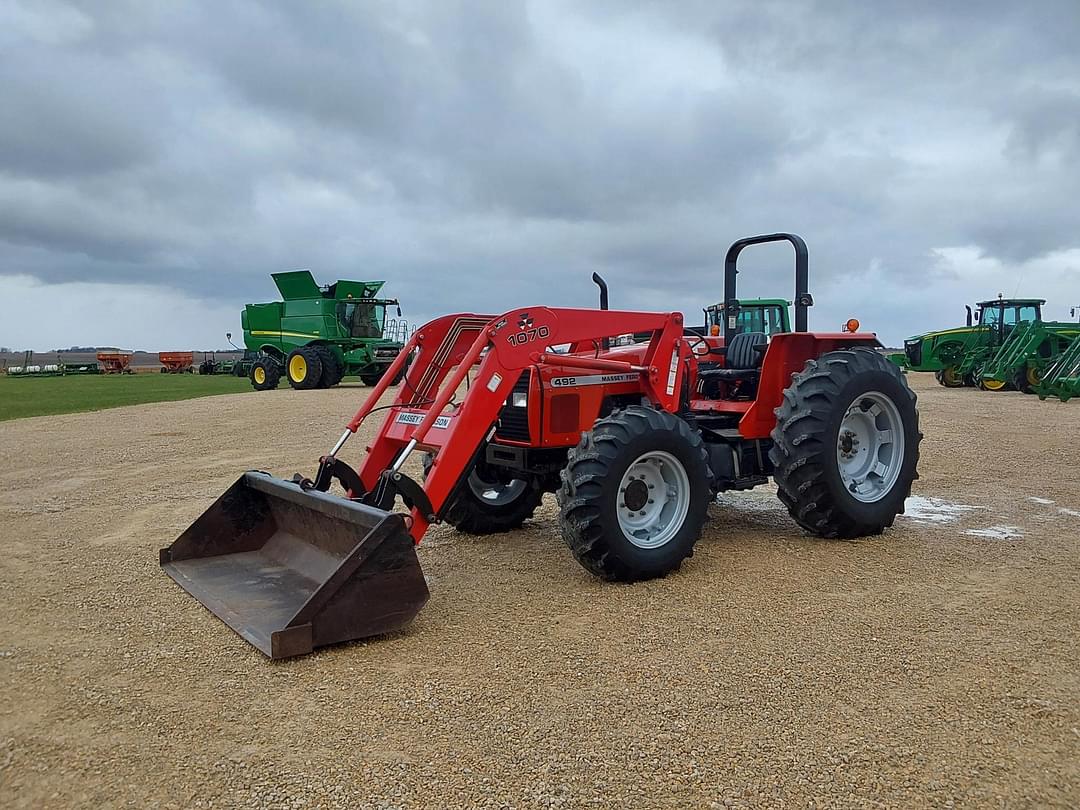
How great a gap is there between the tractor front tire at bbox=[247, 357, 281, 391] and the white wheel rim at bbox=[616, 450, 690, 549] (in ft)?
73.6

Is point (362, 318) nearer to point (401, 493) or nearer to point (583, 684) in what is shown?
point (401, 493)

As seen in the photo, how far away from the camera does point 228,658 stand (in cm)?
384

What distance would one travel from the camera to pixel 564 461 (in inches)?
229

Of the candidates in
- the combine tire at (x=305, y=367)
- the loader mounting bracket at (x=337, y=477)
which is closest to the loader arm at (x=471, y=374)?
the loader mounting bracket at (x=337, y=477)

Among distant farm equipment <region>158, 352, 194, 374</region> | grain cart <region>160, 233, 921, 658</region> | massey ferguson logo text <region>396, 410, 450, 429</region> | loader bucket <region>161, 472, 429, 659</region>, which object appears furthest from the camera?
distant farm equipment <region>158, 352, 194, 374</region>

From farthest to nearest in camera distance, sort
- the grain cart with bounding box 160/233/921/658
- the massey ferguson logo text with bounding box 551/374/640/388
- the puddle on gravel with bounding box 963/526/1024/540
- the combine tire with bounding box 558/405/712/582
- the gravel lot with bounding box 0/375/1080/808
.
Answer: the puddle on gravel with bounding box 963/526/1024/540 < the massey ferguson logo text with bounding box 551/374/640/388 < the combine tire with bounding box 558/405/712/582 < the grain cart with bounding box 160/233/921/658 < the gravel lot with bounding box 0/375/1080/808

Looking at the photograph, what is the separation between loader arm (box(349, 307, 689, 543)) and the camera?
15.4ft

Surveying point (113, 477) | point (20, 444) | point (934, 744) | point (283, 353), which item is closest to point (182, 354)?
point (283, 353)

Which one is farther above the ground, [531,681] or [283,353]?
[283,353]

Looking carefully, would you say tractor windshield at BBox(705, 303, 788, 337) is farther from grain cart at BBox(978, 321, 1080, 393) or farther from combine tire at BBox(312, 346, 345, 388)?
combine tire at BBox(312, 346, 345, 388)

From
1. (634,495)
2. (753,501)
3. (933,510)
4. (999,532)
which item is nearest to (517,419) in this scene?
(634,495)

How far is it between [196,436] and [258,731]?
35.9ft

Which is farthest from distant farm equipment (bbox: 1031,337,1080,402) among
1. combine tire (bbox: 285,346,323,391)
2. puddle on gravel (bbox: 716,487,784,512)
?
combine tire (bbox: 285,346,323,391)

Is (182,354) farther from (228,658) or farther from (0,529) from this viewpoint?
(228,658)
